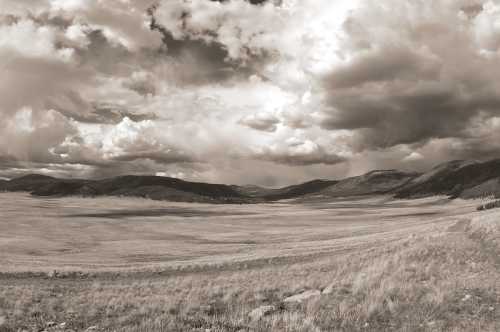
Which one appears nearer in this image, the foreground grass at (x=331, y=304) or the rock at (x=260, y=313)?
the foreground grass at (x=331, y=304)

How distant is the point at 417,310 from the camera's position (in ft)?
42.1

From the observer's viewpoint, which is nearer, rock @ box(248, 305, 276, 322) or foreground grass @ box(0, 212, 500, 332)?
foreground grass @ box(0, 212, 500, 332)

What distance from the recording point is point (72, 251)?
63.7 metres

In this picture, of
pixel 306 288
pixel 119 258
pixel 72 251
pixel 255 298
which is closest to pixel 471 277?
pixel 306 288

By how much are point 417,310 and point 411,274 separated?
6357mm

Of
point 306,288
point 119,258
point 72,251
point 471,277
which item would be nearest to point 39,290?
point 306,288

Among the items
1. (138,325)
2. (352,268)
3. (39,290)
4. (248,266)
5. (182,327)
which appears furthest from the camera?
(248,266)

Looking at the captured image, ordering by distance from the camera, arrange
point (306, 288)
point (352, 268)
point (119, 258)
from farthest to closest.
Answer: point (119, 258) < point (352, 268) < point (306, 288)

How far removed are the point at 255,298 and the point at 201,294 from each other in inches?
171

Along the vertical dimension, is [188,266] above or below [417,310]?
below

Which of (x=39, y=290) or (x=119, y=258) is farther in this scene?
(x=119, y=258)

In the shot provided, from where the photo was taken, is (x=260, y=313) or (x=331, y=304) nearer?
(x=260, y=313)

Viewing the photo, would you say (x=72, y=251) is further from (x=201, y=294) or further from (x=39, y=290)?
(x=201, y=294)

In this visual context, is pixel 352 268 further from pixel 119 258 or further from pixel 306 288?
pixel 119 258
